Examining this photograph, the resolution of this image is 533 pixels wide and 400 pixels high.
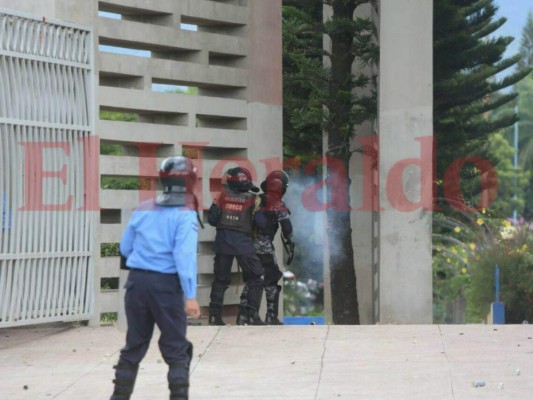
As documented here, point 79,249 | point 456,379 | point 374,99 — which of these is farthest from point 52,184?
point 374,99

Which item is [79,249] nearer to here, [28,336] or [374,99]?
[28,336]

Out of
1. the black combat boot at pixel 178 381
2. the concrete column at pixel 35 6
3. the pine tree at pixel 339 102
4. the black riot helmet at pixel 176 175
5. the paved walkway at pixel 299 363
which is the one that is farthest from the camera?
the pine tree at pixel 339 102

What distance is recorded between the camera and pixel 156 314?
790 cm

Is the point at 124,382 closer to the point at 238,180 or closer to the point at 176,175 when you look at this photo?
the point at 176,175

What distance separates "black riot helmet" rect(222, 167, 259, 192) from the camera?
13.5 m

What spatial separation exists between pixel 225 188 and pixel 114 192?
47.2 inches

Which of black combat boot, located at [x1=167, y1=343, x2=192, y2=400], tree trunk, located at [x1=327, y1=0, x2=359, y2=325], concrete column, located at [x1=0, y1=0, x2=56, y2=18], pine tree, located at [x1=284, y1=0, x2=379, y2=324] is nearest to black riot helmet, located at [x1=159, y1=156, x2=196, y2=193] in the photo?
black combat boot, located at [x1=167, y1=343, x2=192, y2=400]

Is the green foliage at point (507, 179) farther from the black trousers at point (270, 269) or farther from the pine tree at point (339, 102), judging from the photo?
the black trousers at point (270, 269)

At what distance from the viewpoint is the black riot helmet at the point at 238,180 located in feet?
44.4

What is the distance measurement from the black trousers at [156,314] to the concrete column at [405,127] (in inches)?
269

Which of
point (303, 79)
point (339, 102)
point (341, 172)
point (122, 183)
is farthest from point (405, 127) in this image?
point (122, 183)

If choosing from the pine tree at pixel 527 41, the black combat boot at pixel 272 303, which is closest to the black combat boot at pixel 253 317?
the black combat boot at pixel 272 303

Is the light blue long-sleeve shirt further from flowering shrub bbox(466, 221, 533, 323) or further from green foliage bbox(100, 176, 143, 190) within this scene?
flowering shrub bbox(466, 221, 533, 323)

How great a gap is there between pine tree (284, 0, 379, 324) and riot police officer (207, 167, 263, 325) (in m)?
3.93
